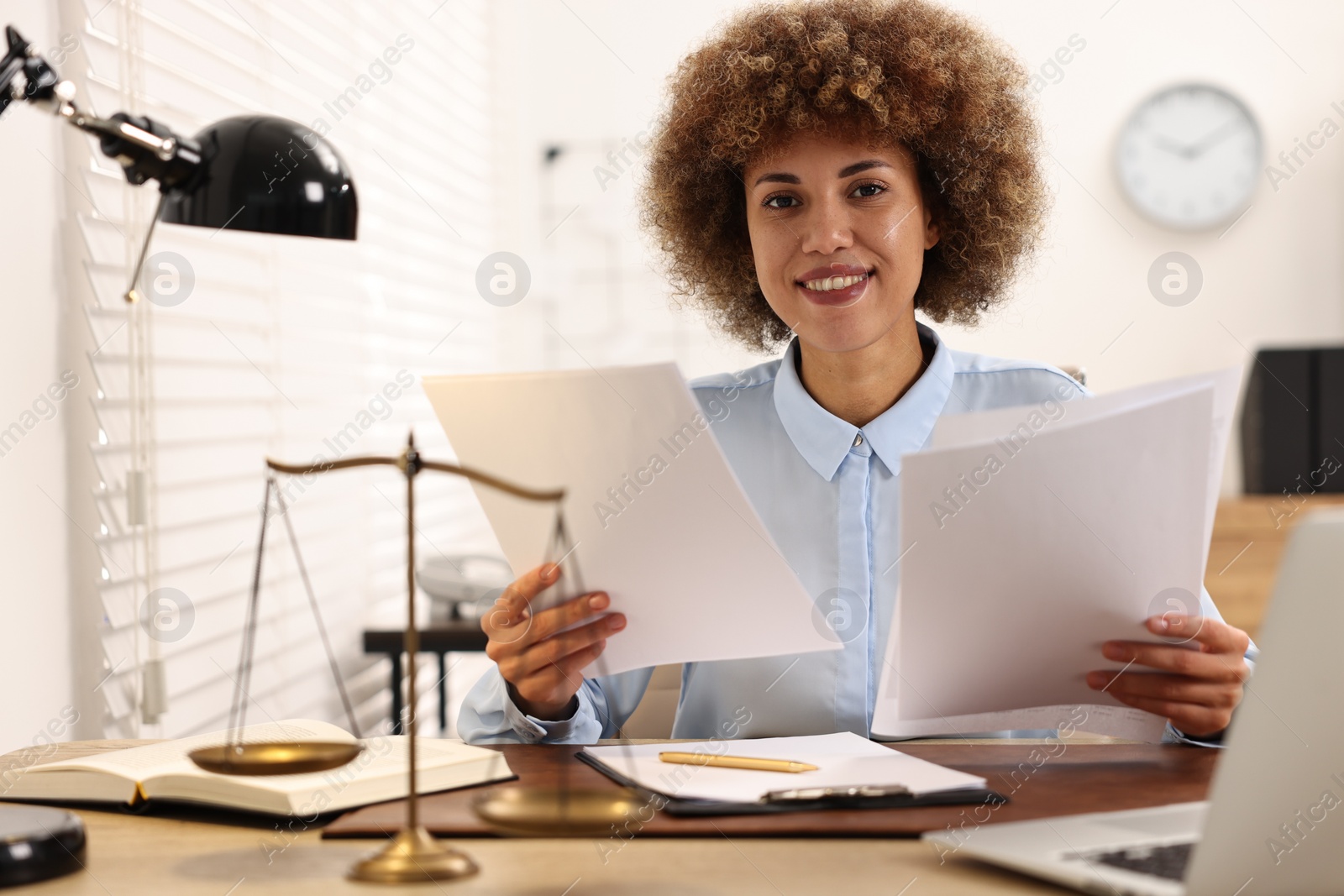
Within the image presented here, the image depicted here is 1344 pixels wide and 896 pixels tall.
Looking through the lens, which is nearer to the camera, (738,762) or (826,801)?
(826,801)

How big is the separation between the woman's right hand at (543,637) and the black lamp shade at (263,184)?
39 centimetres

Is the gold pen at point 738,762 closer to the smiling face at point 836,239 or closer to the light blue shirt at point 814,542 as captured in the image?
the light blue shirt at point 814,542

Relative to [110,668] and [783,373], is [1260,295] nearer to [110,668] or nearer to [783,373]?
[783,373]

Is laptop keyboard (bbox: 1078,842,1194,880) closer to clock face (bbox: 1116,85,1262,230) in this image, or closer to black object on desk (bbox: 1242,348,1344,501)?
black object on desk (bbox: 1242,348,1344,501)

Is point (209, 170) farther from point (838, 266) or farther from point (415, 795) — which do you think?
point (838, 266)

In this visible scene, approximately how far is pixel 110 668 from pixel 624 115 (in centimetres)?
262

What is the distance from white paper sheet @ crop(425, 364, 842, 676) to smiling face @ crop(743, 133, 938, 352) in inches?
21.2

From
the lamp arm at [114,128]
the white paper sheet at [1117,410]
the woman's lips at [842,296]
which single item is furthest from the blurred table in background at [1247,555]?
the lamp arm at [114,128]

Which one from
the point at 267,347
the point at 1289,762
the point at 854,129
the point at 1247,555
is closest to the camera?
the point at 1289,762

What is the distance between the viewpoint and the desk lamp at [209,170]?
954 millimetres

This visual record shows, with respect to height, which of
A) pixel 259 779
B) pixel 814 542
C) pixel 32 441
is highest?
pixel 32 441

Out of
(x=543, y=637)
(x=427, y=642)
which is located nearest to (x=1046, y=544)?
(x=543, y=637)

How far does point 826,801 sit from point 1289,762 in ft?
1.13

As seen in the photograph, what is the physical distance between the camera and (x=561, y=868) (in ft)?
2.69
